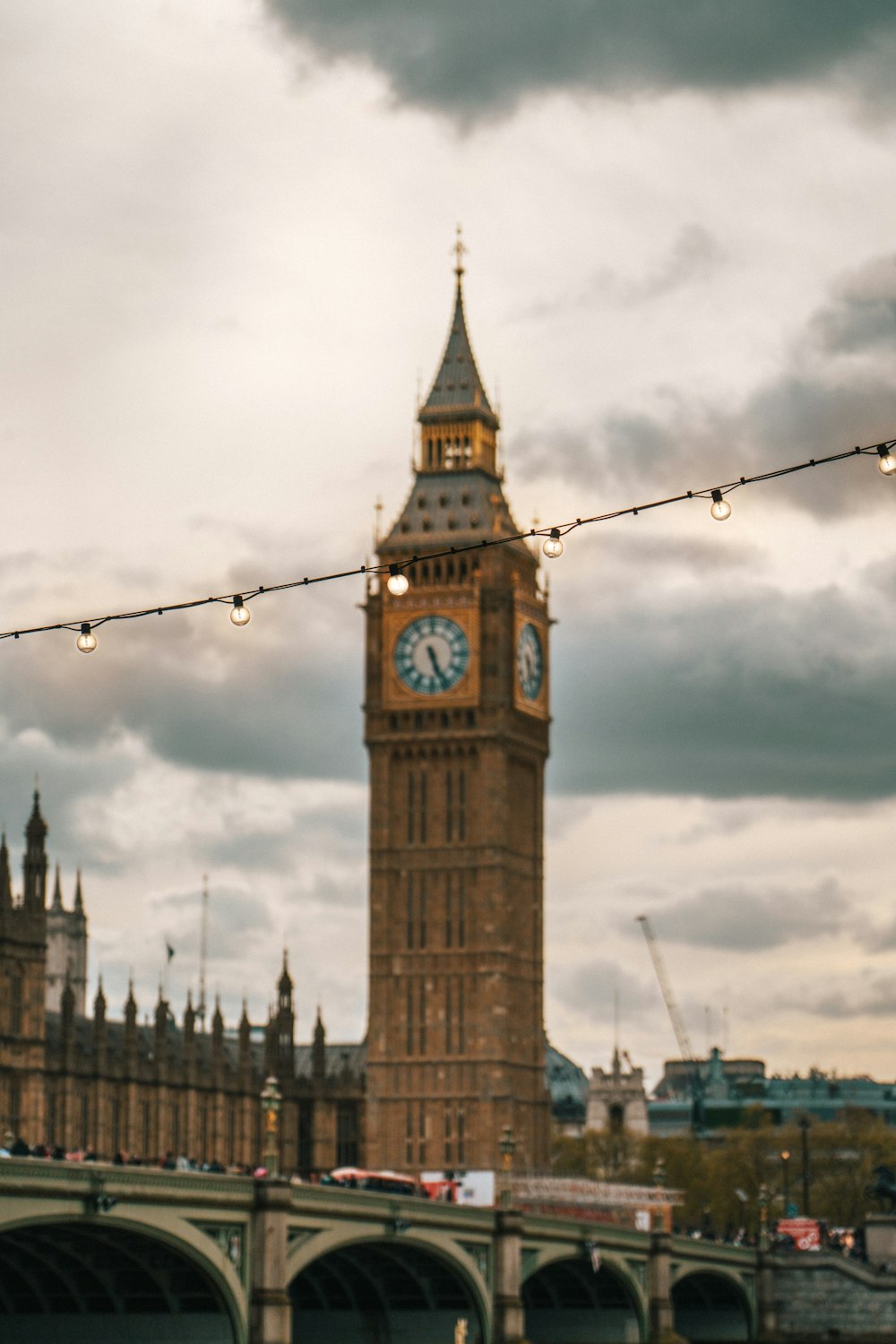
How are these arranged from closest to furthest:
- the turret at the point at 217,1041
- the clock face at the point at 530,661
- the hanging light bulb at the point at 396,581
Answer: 1. the hanging light bulb at the point at 396,581
2. the turret at the point at 217,1041
3. the clock face at the point at 530,661

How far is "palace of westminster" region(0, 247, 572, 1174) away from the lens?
510ft

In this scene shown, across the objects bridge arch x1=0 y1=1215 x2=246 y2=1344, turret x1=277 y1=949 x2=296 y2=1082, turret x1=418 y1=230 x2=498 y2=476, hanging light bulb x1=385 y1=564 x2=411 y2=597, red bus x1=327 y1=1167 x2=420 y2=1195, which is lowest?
bridge arch x1=0 y1=1215 x2=246 y2=1344

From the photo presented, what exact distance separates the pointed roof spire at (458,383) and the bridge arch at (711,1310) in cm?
6265

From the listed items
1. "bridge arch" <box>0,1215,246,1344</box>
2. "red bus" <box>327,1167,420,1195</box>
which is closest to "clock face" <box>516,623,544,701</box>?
"red bus" <box>327,1167,420,1195</box>

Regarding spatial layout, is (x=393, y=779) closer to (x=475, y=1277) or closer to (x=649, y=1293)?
(x=649, y=1293)

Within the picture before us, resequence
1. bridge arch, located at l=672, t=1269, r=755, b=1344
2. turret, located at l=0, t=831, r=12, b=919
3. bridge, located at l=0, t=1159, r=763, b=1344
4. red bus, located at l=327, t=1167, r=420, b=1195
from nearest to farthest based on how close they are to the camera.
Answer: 1. bridge, located at l=0, t=1159, r=763, b=1344
2. red bus, located at l=327, t=1167, r=420, b=1195
3. bridge arch, located at l=672, t=1269, r=755, b=1344
4. turret, located at l=0, t=831, r=12, b=919

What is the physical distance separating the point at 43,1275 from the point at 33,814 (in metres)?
57.5

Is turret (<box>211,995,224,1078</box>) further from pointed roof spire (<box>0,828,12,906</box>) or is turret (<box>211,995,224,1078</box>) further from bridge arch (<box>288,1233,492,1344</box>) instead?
bridge arch (<box>288,1233,492,1344</box>)

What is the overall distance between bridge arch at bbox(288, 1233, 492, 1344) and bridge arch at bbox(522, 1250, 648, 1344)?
13.2 metres

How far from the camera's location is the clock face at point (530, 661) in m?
160

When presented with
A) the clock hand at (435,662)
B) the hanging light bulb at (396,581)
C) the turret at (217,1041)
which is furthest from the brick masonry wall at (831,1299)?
the hanging light bulb at (396,581)

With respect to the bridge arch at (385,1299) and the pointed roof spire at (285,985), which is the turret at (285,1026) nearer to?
the pointed roof spire at (285,985)

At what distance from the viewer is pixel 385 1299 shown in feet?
299

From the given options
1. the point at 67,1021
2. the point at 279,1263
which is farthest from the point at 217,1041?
the point at 279,1263
